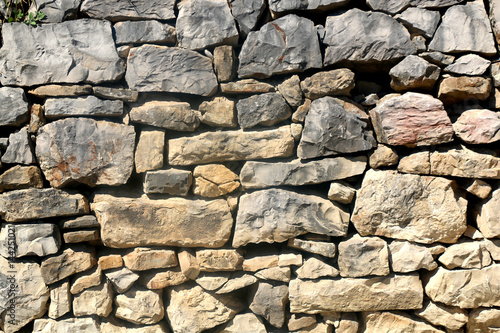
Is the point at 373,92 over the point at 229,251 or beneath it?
over

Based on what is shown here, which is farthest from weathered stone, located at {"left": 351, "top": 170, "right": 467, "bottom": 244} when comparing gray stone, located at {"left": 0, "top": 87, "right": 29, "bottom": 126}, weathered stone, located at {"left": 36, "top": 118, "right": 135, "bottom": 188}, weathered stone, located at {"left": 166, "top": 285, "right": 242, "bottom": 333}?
gray stone, located at {"left": 0, "top": 87, "right": 29, "bottom": 126}

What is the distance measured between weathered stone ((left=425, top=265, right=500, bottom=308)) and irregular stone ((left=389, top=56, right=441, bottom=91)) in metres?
1.18

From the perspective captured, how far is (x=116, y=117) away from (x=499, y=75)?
2412mm

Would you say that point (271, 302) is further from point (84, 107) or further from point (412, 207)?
point (84, 107)

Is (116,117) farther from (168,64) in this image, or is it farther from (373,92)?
(373,92)

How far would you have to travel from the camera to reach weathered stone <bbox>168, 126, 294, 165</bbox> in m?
2.48

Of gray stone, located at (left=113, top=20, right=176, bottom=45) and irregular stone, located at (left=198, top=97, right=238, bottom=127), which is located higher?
gray stone, located at (left=113, top=20, right=176, bottom=45)

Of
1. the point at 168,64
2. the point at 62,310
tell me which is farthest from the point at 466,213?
the point at 62,310

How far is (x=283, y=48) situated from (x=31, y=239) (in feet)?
6.63

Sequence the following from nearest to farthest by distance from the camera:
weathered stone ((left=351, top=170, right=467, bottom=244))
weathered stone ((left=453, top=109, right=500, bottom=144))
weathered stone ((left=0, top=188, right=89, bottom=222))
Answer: weathered stone ((left=453, top=109, right=500, bottom=144)) < weathered stone ((left=351, top=170, right=467, bottom=244)) < weathered stone ((left=0, top=188, right=89, bottom=222))

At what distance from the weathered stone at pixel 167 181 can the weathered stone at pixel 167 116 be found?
290mm

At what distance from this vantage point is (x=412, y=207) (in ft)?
7.88

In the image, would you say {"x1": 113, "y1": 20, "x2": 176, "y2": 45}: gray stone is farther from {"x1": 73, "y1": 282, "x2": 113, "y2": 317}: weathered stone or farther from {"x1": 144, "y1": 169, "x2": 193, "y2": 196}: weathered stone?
{"x1": 73, "y1": 282, "x2": 113, "y2": 317}: weathered stone

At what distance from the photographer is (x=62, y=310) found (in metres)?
2.55
